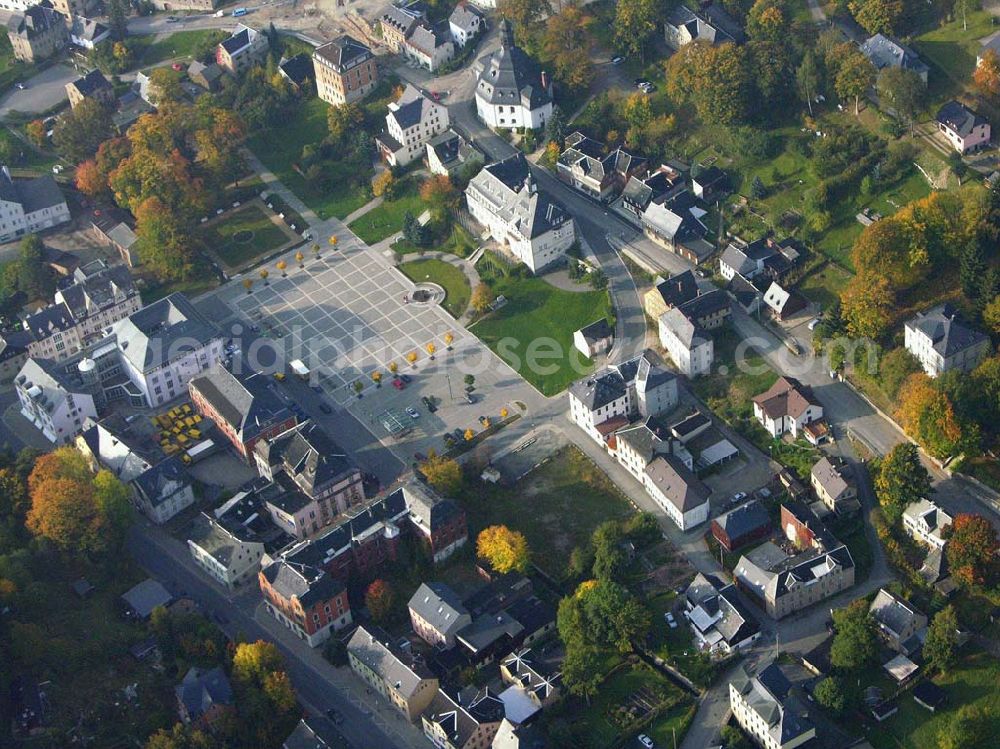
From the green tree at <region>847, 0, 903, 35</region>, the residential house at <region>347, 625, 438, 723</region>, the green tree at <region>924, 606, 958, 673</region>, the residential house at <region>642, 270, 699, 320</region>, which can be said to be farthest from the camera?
the green tree at <region>847, 0, 903, 35</region>

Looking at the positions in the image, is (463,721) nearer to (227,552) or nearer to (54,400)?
(227,552)

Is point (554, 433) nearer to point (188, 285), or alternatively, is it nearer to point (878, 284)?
point (878, 284)

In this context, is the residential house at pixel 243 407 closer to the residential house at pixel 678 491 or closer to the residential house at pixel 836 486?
the residential house at pixel 678 491

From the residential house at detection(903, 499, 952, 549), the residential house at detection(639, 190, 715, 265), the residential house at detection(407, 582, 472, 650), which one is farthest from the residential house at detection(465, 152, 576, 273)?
the residential house at detection(903, 499, 952, 549)

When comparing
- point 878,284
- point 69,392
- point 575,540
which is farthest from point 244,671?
point 878,284

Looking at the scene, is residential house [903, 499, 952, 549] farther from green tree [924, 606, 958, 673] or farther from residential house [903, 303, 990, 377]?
residential house [903, 303, 990, 377]

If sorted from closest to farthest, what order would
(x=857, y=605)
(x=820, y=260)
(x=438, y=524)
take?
(x=857, y=605), (x=438, y=524), (x=820, y=260)
